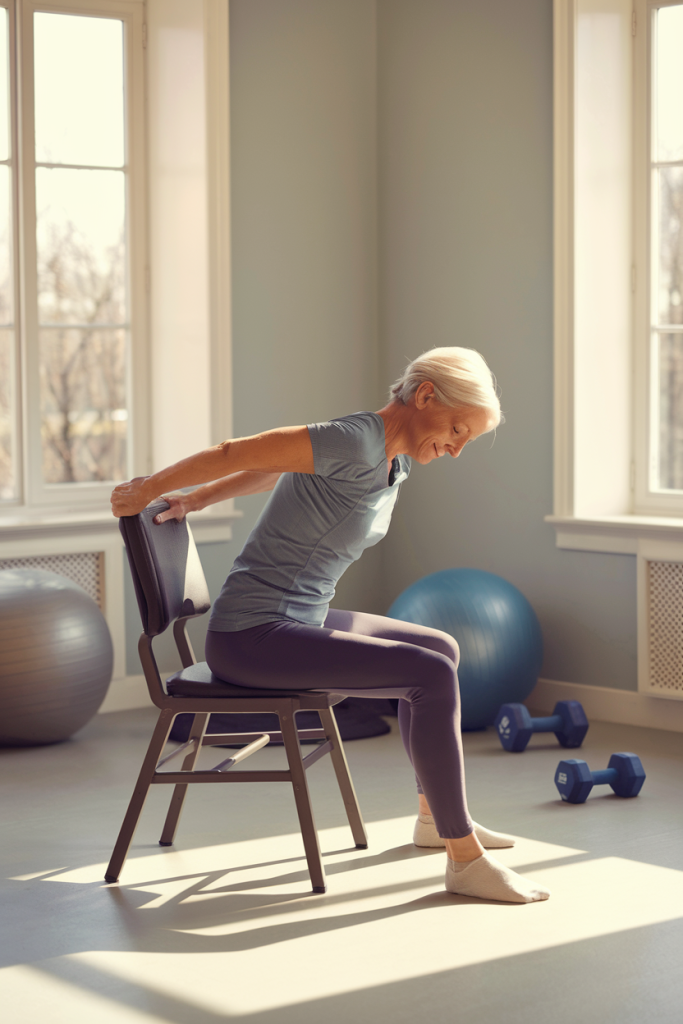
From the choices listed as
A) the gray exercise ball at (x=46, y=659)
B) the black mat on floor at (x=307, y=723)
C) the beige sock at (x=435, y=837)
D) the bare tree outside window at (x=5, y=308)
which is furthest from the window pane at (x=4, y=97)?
the beige sock at (x=435, y=837)

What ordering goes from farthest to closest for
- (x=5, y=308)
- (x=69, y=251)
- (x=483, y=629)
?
(x=69, y=251), (x=5, y=308), (x=483, y=629)

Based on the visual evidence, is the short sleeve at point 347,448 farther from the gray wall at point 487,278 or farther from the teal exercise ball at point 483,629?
the gray wall at point 487,278

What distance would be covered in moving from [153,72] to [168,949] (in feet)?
11.4

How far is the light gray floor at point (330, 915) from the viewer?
2092mm

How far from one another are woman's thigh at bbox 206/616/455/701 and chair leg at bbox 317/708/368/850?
0.84 feet

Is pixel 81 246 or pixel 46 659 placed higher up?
pixel 81 246

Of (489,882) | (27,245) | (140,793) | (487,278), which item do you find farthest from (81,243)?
(489,882)

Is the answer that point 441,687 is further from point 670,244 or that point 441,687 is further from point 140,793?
point 670,244

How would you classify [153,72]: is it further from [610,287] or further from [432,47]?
[610,287]

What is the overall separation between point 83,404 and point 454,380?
2522mm

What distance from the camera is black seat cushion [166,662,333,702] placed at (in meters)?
2.56

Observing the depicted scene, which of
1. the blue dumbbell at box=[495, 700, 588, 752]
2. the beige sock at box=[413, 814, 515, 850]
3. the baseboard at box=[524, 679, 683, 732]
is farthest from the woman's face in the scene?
the baseboard at box=[524, 679, 683, 732]

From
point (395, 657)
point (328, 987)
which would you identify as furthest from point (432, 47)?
point (328, 987)

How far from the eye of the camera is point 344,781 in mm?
2885
